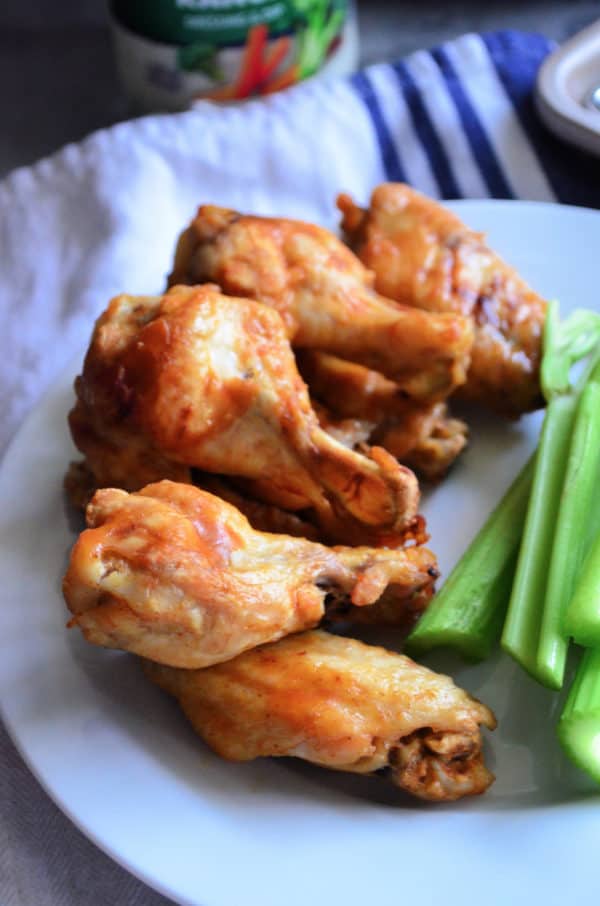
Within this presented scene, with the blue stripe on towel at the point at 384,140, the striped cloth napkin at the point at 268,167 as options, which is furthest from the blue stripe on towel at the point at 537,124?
the blue stripe on towel at the point at 384,140

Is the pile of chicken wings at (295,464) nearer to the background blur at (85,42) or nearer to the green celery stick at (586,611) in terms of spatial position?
the green celery stick at (586,611)

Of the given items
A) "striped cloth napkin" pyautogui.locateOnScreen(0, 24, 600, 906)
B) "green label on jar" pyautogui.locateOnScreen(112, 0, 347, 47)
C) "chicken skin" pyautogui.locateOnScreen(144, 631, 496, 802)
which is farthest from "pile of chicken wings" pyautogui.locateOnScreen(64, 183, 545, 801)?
"green label on jar" pyautogui.locateOnScreen(112, 0, 347, 47)

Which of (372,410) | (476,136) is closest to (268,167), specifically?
(476,136)

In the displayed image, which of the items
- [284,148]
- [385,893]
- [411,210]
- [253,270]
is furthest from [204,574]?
[284,148]

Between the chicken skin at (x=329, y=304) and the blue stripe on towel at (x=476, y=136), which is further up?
the chicken skin at (x=329, y=304)

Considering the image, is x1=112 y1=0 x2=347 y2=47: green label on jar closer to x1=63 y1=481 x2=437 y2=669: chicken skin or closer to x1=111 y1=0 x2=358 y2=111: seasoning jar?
x1=111 y1=0 x2=358 y2=111: seasoning jar

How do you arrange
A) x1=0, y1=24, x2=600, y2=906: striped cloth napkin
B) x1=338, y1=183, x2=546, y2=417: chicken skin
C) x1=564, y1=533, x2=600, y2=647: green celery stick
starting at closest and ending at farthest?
x1=564, y1=533, x2=600, y2=647: green celery stick, x1=338, y1=183, x2=546, y2=417: chicken skin, x1=0, y1=24, x2=600, y2=906: striped cloth napkin

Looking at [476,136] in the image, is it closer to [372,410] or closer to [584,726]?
[372,410]
